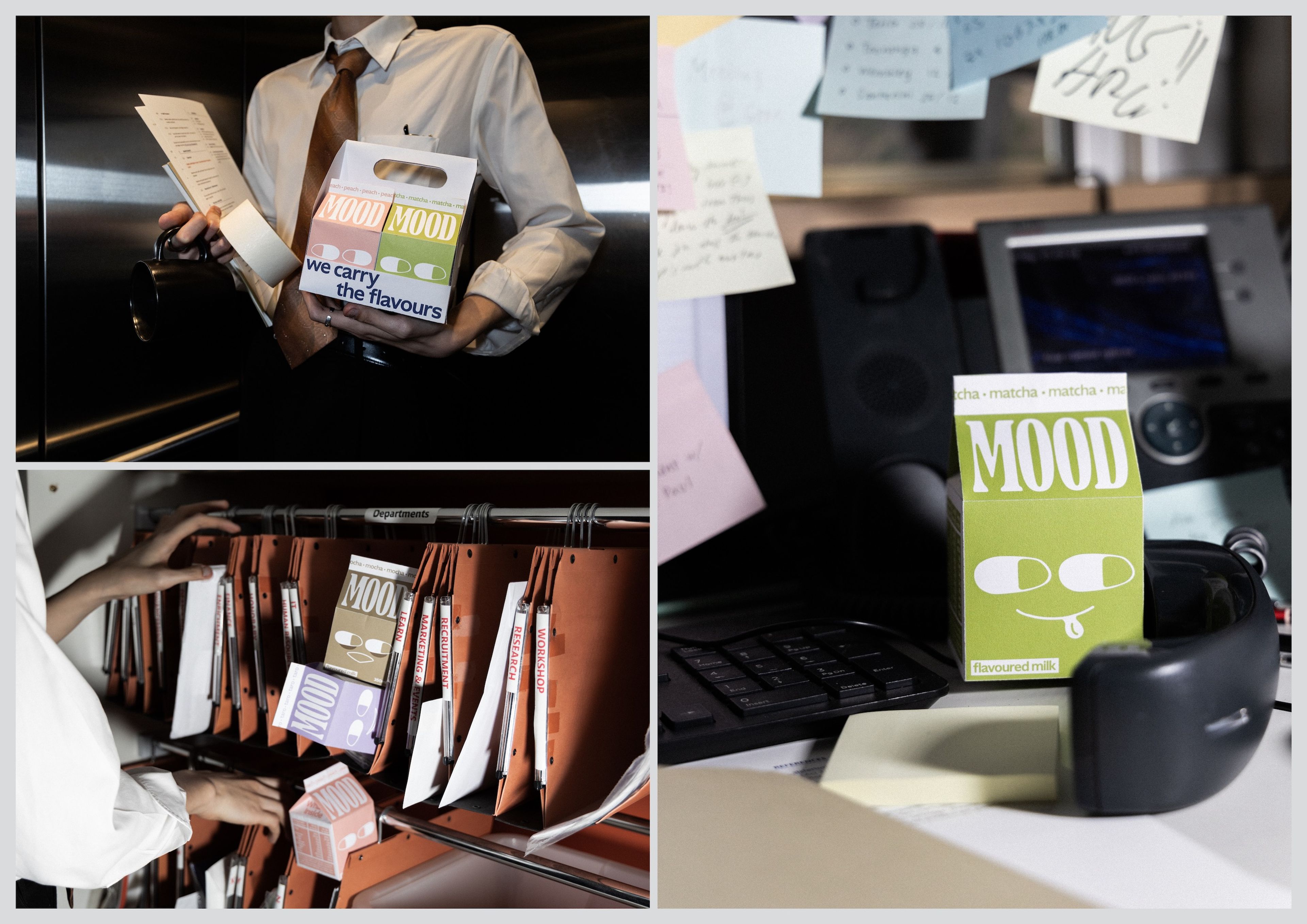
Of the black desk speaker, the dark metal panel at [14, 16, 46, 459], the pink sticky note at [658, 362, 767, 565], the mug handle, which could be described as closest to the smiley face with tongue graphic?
the black desk speaker

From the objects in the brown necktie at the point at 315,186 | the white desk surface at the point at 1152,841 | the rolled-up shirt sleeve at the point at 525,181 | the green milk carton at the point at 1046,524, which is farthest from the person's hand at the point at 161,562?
the green milk carton at the point at 1046,524

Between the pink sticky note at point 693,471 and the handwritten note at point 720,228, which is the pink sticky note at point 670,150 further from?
the pink sticky note at point 693,471

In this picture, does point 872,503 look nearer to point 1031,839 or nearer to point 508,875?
point 1031,839

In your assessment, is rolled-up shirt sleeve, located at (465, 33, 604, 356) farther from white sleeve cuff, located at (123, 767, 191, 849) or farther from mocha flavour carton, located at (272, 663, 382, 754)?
white sleeve cuff, located at (123, 767, 191, 849)

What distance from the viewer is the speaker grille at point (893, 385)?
94cm

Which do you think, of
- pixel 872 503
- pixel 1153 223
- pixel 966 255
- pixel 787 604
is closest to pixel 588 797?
pixel 787 604

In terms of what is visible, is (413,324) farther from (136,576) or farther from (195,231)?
(136,576)

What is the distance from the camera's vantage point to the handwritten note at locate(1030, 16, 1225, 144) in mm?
979

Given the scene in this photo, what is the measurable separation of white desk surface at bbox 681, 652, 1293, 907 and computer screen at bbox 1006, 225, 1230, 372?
46 centimetres

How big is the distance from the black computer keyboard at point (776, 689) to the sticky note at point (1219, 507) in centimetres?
36

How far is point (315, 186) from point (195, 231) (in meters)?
0.10

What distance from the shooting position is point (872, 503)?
0.90 m

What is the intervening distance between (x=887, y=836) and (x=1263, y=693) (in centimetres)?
28

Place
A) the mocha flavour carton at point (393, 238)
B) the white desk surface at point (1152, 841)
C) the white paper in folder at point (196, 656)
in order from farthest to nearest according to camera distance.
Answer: the white paper in folder at point (196, 656) → the mocha flavour carton at point (393, 238) → the white desk surface at point (1152, 841)
